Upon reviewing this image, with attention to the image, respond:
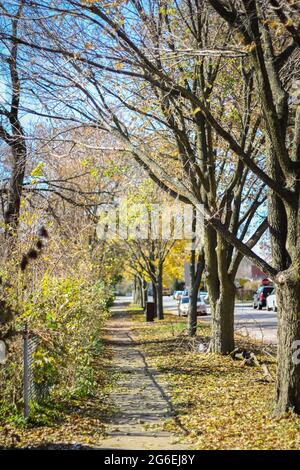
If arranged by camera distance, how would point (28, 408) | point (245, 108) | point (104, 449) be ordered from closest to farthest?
point (104, 449) < point (28, 408) < point (245, 108)

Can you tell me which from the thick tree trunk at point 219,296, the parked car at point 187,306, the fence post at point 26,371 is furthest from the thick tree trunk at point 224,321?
the parked car at point 187,306

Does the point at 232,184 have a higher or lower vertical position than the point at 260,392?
higher

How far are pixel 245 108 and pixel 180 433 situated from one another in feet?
23.3

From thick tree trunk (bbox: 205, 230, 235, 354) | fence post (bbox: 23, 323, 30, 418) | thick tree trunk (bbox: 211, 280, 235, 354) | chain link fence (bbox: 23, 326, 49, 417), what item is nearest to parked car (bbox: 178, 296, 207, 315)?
thick tree trunk (bbox: 205, 230, 235, 354)

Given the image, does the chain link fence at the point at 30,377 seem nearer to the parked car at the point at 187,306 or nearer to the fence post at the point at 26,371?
the fence post at the point at 26,371

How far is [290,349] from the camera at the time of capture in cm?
693

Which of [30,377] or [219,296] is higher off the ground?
[219,296]

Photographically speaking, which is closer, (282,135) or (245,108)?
(282,135)

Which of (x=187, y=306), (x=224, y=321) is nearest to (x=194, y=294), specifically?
(x=224, y=321)

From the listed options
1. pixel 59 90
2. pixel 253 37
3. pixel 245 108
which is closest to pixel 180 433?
pixel 253 37

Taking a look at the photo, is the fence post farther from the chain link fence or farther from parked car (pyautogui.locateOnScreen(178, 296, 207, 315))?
parked car (pyautogui.locateOnScreen(178, 296, 207, 315))

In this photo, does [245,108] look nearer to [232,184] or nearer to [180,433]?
[232,184]

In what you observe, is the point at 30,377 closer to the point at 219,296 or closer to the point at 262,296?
the point at 219,296

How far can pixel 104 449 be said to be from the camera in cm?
584
